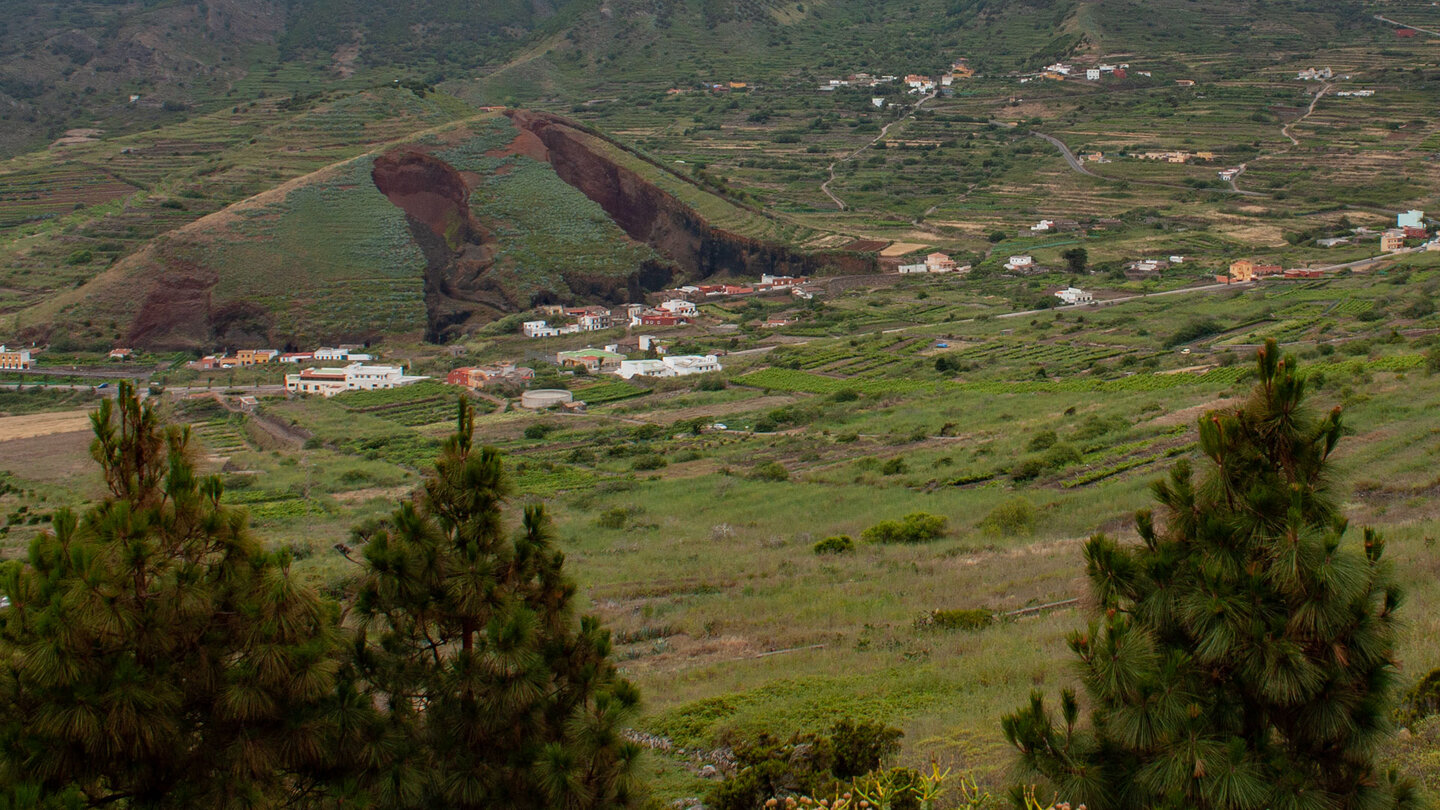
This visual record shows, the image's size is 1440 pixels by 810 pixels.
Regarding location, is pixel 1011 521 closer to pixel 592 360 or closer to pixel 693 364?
pixel 693 364

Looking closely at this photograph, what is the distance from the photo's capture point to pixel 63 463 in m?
32.3

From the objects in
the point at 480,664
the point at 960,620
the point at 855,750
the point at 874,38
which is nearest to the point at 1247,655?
the point at 855,750

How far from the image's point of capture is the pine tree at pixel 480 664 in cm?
618

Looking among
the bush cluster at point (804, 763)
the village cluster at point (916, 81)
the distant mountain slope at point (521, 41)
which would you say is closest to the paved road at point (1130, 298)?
the bush cluster at point (804, 763)

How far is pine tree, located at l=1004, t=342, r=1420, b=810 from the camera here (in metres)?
5.07

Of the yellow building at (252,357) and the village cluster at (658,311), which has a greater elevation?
the village cluster at (658,311)

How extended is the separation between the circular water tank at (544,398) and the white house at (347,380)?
22.3 ft

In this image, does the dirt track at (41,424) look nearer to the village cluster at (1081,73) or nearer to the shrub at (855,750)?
the shrub at (855,750)

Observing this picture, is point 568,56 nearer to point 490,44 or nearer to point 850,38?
point 490,44

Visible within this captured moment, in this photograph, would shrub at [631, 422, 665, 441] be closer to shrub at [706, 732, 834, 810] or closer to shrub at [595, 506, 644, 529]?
shrub at [595, 506, 644, 529]

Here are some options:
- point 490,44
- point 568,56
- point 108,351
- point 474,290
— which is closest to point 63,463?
point 108,351

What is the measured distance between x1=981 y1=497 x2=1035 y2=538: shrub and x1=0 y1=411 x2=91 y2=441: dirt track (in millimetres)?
32608

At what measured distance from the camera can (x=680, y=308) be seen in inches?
2373

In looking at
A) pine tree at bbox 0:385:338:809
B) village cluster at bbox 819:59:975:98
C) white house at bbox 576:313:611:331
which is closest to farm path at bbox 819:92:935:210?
village cluster at bbox 819:59:975:98
